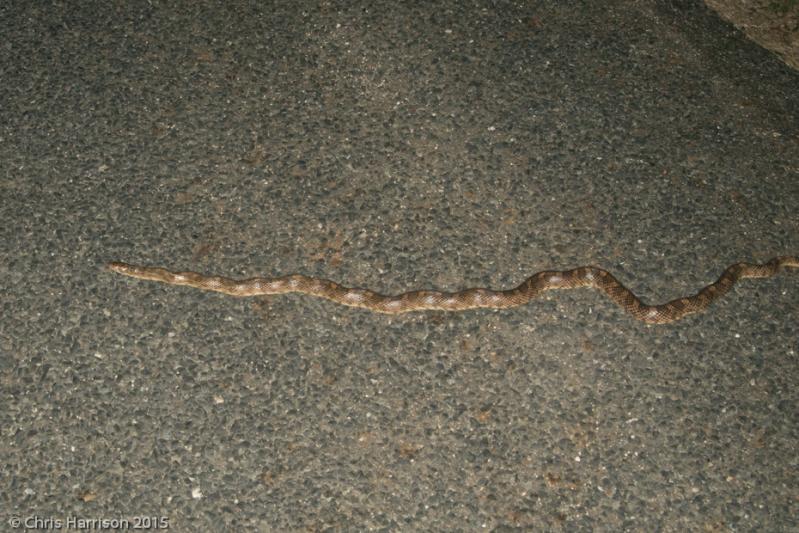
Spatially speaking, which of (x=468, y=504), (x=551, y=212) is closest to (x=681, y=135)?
(x=551, y=212)

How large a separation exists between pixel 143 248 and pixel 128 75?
172 centimetres

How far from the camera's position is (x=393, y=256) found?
16.9 ft

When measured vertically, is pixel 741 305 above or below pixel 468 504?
above

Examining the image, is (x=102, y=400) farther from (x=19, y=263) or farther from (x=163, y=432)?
(x=19, y=263)

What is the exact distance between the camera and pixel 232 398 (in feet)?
14.5

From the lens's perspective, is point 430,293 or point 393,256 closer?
point 430,293

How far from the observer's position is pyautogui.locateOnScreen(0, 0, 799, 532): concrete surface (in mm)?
4168

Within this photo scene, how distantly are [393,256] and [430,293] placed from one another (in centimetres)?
42

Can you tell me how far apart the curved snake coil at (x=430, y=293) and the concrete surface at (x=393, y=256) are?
71mm

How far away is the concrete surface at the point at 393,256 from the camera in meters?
4.17

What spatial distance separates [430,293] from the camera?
4.89 meters

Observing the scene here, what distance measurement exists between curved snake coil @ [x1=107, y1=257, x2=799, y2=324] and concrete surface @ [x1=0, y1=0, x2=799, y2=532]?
2.8 inches

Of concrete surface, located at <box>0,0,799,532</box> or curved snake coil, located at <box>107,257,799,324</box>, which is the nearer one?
concrete surface, located at <box>0,0,799,532</box>

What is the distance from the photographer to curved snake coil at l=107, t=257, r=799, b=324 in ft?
15.9
